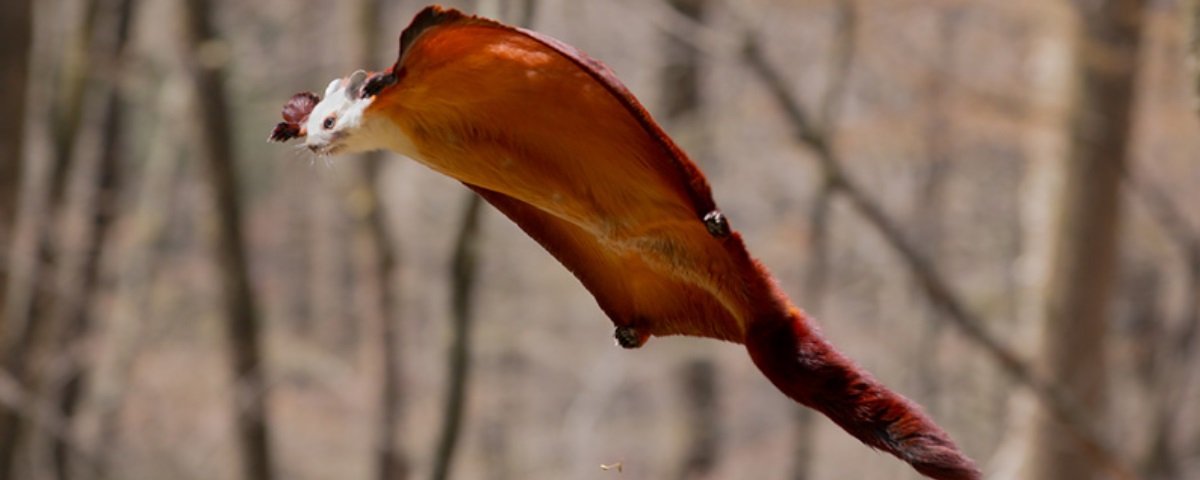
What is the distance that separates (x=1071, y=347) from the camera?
156 inches

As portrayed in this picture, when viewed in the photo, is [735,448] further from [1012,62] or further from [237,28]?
[237,28]

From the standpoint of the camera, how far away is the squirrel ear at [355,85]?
408 millimetres

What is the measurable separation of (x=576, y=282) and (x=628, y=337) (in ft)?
10.1

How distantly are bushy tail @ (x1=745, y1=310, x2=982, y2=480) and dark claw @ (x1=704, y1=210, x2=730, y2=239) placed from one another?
0.04 metres

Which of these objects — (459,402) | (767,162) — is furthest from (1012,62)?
(459,402)

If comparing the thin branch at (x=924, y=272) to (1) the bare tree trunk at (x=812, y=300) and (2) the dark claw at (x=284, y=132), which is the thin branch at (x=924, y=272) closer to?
(2) the dark claw at (x=284, y=132)

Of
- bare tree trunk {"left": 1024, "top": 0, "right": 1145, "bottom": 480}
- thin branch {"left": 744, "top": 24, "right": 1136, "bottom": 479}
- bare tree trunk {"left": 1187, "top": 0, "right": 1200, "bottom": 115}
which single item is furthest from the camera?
bare tree trunk {"left": 1024, "top": 0, "right": 1145, "bottom": 480}

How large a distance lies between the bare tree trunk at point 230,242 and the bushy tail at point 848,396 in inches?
116

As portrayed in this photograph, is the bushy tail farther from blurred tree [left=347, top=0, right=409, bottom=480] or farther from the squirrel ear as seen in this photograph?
blurred tree [left=347, top=0, right=409, bottom=480]

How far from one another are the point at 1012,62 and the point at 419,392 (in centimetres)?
629

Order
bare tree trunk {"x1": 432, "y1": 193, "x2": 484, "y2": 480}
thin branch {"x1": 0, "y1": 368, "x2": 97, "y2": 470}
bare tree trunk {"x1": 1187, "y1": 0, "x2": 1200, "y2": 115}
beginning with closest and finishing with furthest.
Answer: bare tree trunk {"x1": 1187, "y1": 0, "x2": 1200, "y2": 115}, bare tree trunk {"x1": 432, "y1": 193, "x2": 484, "y2": 480}, thin branch {"x1": 0, "y1": 368, "x2": 97, "y2": 470}

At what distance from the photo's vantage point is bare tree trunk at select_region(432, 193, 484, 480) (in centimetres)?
207

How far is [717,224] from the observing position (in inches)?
15.6

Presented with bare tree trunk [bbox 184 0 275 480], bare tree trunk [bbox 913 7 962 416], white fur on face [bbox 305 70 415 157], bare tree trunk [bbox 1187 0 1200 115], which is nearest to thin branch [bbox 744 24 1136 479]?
bare tree trunk [bbox 184 0 275 480]
